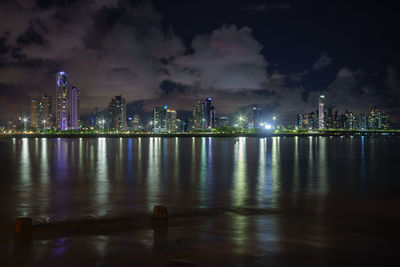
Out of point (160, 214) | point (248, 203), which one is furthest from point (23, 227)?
point (248, 203)

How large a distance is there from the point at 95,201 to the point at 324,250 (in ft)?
34.9

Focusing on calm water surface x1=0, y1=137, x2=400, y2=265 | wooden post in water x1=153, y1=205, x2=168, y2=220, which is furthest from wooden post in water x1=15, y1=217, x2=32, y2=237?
Answer: wooden post in water x1=153, y1=205, x2=168, y2=220

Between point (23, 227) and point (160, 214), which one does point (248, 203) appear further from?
point (23, 227)

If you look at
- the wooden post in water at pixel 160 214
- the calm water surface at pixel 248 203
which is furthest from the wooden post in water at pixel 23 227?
the wooden post in water at pixel 160 214

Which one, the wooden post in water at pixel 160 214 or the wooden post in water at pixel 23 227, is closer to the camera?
the wooden post in water at pixel 23 227

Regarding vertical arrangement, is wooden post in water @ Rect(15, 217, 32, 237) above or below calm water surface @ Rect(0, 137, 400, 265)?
above

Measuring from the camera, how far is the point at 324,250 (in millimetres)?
9117

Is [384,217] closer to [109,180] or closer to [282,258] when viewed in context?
[282,258]

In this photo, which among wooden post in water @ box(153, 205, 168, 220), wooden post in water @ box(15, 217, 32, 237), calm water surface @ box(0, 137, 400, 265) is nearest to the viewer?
calm water surface @ box(0, 137, 400, 265)

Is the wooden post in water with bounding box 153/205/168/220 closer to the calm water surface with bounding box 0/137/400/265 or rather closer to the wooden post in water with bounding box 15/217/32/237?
the calm water surface with bounding box 0/137/400/265

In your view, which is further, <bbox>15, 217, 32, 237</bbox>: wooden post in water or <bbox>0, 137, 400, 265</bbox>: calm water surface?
<bbox>15, 217, 32, 237</bbox>: wooden post in water

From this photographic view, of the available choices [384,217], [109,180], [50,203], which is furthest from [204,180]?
[384,217]

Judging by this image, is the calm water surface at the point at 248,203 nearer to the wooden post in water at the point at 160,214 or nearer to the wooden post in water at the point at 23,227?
the wooden post in water at the point at 160,214

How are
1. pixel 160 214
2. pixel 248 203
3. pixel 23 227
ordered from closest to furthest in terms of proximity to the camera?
pixel 23 227 → pixel 160 214 → pixel 248 203
